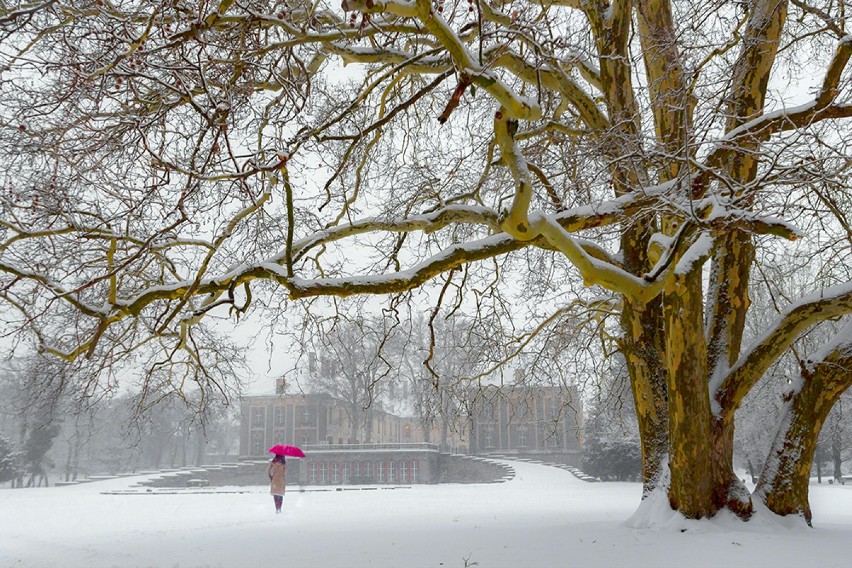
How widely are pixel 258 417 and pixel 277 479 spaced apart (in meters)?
52.4

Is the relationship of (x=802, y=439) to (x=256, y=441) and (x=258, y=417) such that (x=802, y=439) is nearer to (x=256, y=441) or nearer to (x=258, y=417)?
(x=256, y=441)

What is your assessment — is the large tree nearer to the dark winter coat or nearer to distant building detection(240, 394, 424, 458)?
the dark winter coat

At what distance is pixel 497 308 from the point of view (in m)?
12.4

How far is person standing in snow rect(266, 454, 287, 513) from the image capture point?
15.1m

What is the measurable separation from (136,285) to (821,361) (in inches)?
360

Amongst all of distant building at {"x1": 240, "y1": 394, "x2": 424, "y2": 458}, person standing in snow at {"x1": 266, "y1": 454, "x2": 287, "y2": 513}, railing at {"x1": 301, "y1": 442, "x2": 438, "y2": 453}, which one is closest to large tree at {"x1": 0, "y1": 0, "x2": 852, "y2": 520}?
person standing in snow at {"x1": 266, "y1": 454, "x2": 287, "y2": 513}

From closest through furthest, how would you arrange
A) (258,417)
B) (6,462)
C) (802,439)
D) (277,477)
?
(802,439)
(277,477)
(6,462)
(258,417)

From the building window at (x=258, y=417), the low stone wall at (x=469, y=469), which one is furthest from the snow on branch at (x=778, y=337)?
the building window at (x=258, y=417)

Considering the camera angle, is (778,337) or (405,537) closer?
(778,337)

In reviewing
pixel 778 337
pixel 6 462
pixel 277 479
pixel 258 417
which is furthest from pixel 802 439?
pixel 258 417

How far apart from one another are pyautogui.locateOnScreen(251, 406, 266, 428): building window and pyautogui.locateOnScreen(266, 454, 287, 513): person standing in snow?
50816mm

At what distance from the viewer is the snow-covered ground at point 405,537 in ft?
20.8

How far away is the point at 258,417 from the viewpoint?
65.4m

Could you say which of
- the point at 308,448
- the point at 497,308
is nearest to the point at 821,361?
the point at 497,308
